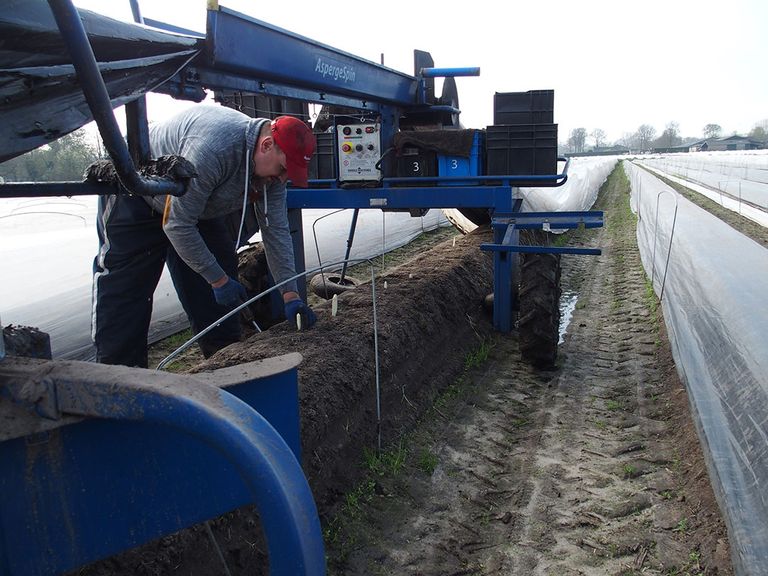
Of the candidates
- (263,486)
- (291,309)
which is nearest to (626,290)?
(291,309)

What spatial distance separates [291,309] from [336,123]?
98.0 inches

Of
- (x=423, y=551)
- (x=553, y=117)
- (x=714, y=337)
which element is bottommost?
(x=423, y=551)

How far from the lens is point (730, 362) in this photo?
3.37m

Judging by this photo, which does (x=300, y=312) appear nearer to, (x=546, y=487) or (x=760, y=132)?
(x=546, y=487)

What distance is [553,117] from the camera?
5547mm

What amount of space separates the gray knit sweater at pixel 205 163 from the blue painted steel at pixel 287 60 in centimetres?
42

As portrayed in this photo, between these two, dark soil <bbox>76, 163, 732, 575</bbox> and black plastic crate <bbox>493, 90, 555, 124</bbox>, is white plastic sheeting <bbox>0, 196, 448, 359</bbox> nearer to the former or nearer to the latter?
dark soil <bbox>76, 163, 732, 575</bbox>

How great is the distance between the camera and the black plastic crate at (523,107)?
18.2 ft

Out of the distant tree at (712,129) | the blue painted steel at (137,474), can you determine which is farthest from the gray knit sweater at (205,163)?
the distant tree at (712,129)

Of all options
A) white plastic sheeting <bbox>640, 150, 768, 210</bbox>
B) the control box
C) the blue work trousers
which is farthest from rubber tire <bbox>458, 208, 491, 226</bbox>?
white plastic sheeting <bbox>640, 150, 768, 210</bbox>

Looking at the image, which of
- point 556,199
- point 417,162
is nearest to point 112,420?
point 417,162

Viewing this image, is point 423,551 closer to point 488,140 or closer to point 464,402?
point 464,402

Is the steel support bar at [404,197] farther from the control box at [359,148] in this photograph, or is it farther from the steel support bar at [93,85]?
the steel support bar at [93,85]

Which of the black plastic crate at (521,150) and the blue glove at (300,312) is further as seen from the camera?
the black plastic crate at (521,150)
